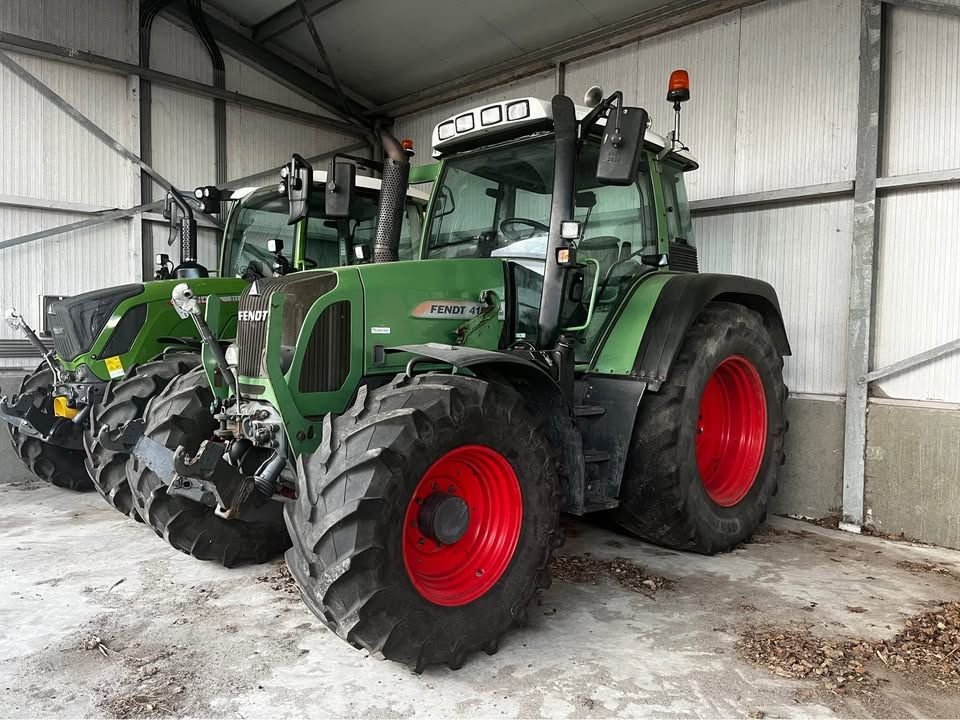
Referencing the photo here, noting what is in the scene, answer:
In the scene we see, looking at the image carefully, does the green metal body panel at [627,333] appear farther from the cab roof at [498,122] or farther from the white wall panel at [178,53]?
the white wall panel at [178,53]

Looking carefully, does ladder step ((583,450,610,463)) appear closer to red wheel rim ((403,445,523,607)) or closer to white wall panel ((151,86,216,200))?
red wheel rim ((403,445,523,607))

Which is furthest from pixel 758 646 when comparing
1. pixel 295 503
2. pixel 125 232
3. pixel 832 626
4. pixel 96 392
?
pixel 125 232

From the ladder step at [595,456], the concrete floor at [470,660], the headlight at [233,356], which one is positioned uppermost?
the headlight at [233,356]

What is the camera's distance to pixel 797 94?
17.1 feet

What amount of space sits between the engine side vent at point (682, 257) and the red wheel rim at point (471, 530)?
1999mm

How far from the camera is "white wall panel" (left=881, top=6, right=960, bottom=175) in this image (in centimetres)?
441

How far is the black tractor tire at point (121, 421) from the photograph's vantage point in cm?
401

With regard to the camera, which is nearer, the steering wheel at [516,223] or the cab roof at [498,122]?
the cab roof at [498,122]

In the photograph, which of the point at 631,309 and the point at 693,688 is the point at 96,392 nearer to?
the point at 631,309

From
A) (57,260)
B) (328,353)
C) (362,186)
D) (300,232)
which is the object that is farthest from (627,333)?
(57,260)

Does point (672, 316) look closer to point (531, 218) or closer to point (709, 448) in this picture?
point (531, 218)

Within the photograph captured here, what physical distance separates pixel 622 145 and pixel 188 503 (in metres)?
2.63

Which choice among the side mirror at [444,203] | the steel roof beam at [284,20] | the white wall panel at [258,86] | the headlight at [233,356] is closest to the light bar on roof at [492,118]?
the side mirror at [444,203]

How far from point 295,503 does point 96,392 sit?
3.12 metres
